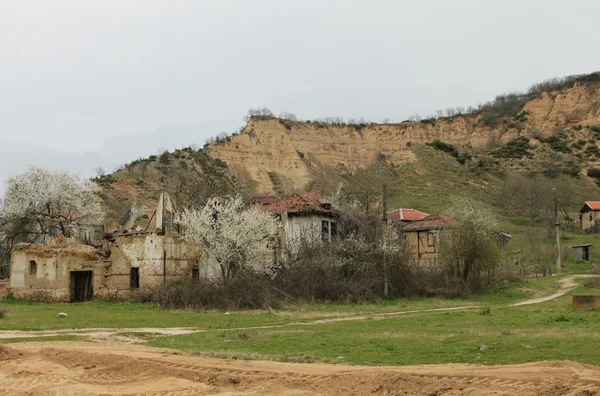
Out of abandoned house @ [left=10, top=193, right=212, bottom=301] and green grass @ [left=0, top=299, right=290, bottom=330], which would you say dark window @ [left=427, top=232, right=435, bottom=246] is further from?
green grass @ [left=0, top=299, right=290, bottom=330]

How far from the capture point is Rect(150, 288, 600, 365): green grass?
1332 cm

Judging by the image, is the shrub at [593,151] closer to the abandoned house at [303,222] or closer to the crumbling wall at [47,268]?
the abandoned house at [303,222]

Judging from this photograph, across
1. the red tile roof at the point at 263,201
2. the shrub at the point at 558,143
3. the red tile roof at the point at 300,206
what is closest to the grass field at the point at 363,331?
the red tile roof at the point at 300,206

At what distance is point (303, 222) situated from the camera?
127ft

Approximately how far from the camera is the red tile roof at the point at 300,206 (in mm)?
38656

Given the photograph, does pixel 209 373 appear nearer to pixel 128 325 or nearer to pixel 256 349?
pixel 256 349

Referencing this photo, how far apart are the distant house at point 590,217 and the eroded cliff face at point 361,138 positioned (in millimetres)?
30861

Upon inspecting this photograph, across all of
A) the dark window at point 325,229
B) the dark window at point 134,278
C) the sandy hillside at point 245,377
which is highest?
the dark window at point 325,229

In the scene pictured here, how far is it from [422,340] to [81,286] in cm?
2454

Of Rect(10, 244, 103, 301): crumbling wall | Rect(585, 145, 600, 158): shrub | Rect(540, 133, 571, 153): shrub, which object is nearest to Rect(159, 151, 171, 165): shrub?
Rect(10, 244, 103, 301): crumbling wall

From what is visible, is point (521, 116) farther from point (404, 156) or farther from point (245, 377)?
point (245, 377)

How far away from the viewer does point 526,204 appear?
7294cm

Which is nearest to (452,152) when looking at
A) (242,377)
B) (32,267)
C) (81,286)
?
(81,286)

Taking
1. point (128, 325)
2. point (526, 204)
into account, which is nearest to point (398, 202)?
point (526, 204)
